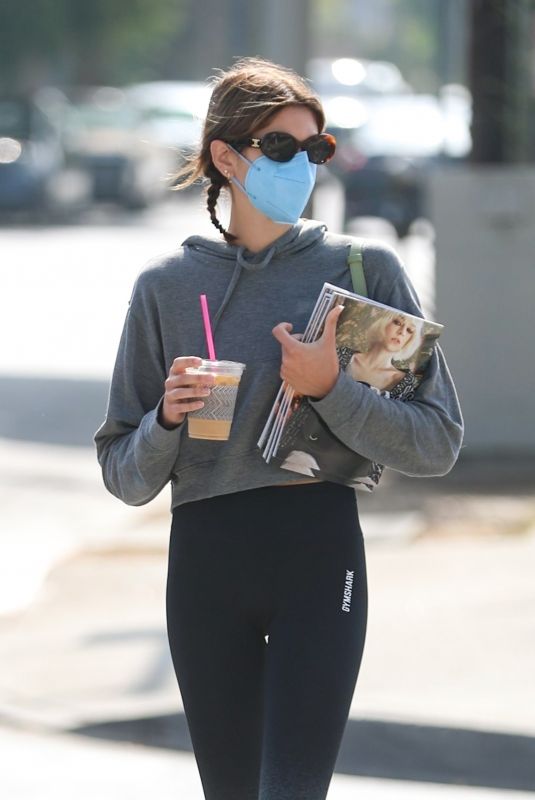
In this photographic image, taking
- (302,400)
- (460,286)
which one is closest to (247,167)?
(302,400)

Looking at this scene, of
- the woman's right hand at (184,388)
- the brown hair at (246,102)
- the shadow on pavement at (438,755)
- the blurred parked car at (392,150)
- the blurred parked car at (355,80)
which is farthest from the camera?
the blurred parked car at (355,80)

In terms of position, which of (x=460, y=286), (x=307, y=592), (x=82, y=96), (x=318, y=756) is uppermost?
(x=307, y=592)

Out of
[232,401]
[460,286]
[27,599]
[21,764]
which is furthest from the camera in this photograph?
[460,286]

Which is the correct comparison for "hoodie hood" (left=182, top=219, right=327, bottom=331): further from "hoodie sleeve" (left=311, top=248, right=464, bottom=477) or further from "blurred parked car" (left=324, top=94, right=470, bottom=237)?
"blurred parked car" (left=324, top=94, right=470, bottom=237)

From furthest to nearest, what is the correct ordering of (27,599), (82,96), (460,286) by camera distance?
(82,96) → (460,286) → (27,599)

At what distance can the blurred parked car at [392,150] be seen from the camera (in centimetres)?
1659

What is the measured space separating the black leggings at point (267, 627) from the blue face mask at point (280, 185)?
0.51 m

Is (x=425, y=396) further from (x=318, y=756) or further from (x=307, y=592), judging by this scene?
(x=318, y=756)

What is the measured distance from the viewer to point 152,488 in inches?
117

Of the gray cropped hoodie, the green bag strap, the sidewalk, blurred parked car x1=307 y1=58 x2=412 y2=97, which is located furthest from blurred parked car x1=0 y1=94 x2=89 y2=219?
the green bag strap

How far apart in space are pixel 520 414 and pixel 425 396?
237 inches

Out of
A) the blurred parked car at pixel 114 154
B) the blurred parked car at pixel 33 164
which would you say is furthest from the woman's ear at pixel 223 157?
the blurred parked car at pixel 114 154

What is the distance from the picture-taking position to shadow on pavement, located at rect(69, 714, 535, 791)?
4.70 metres

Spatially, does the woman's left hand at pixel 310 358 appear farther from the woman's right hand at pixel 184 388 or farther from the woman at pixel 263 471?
the woman's right hand at pixel 184 388
